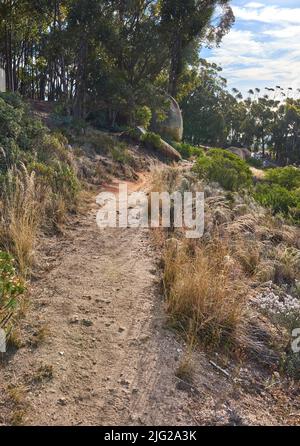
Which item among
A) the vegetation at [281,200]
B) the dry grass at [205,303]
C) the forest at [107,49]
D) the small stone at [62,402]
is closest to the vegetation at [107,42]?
the forest at [107,49]

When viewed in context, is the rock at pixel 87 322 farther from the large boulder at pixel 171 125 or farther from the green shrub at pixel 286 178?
the large boulder at pixel 171 125

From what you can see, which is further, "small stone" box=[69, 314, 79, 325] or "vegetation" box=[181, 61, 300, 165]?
"vegetation" box=[181, 61, 300, 165]

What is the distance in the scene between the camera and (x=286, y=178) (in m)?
12.9

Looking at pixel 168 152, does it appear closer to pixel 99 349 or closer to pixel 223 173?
pixel 223 173

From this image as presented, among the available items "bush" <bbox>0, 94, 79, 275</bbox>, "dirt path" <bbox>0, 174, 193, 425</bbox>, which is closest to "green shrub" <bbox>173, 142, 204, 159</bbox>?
"bush" <bbox>0, 94, 79, 275</bbox>

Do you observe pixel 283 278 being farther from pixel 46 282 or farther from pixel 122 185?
pixel 122 185

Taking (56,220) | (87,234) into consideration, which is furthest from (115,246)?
(56,220)

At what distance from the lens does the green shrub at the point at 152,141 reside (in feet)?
50.8

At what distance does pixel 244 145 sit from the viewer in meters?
48.4

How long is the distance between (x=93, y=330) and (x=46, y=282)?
947 mm

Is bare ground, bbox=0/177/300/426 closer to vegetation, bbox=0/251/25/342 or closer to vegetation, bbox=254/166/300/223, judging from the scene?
vegetation, bbox=0/251/25/342

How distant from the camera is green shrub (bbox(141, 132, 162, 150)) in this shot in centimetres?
1549

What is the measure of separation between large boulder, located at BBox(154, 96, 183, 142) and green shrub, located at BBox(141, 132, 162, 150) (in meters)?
4.53

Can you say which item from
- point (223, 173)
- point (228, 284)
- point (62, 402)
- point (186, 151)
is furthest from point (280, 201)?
point (186, 151)
